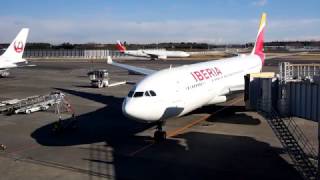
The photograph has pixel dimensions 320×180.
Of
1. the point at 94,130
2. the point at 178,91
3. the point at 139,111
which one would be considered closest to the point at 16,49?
the point at 94,130

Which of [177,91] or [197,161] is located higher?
[177,91]

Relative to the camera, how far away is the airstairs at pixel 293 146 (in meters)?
15.6

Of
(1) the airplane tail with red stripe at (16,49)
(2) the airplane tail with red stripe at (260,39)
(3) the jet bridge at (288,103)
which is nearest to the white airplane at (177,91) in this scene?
(3) the jet bridge at (288,103)

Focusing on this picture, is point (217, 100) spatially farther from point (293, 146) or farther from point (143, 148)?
point (293, 146)

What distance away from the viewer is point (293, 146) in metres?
16.4

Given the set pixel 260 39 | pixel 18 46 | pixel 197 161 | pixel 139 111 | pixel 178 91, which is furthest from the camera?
pixel 18 46

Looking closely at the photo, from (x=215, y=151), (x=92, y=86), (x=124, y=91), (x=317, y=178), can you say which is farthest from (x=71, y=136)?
(x=92, y=86)

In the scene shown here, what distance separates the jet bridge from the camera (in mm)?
15305

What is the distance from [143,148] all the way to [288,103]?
7.90 meters

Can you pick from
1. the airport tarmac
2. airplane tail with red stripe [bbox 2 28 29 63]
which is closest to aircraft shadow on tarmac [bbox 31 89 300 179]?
the airport tarmac

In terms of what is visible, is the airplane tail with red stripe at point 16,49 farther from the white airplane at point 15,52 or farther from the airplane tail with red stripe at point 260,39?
the airplane tail with red stripe at point 260,39

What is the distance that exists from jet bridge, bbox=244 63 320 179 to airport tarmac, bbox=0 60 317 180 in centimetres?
95

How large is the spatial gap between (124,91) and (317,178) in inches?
1287

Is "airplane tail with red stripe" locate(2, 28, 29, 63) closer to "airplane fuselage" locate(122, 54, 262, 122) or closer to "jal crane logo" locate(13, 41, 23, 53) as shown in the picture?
"jal crane logo" locate(13, 41, 23, 53)
